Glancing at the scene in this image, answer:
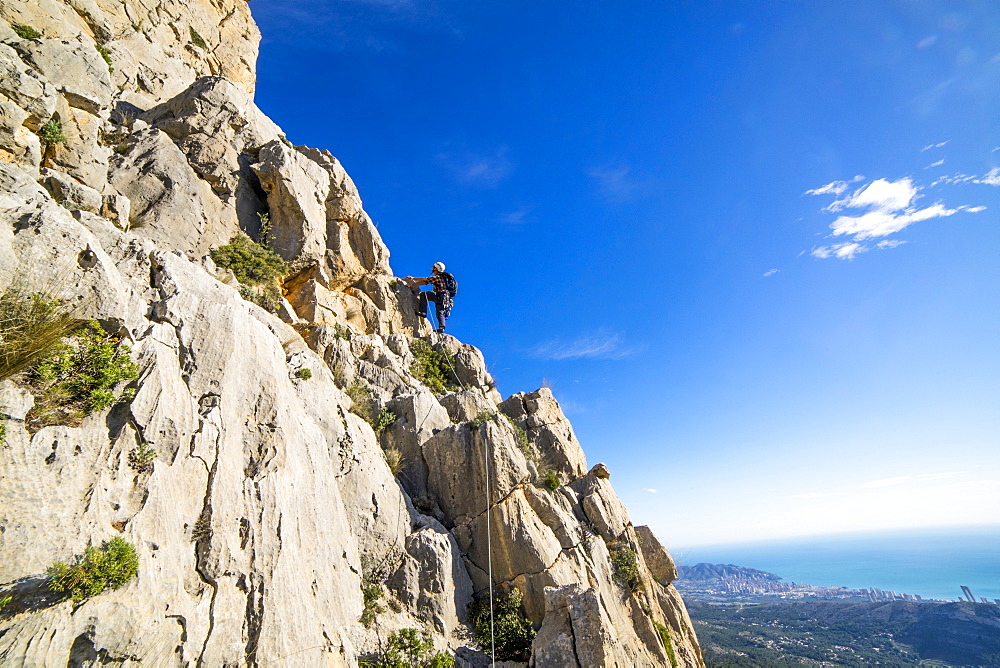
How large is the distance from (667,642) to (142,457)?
776 inches

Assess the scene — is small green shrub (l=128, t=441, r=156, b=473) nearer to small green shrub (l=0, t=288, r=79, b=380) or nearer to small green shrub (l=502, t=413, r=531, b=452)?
small green shrub (l=0, t=288, r=79, b=380)

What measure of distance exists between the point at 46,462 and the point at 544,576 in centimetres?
1479

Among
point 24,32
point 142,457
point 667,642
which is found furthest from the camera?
point 667,642

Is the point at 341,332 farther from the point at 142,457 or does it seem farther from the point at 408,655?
the point at 408,655

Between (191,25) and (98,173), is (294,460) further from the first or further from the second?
(191,25)

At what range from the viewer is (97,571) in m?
7.85

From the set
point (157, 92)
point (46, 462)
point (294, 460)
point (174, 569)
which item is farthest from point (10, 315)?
point (157, 92)

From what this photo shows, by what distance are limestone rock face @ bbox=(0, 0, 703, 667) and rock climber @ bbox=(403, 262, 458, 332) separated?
2863 millimetres

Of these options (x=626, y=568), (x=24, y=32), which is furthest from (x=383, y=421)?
(x=24, y=32)

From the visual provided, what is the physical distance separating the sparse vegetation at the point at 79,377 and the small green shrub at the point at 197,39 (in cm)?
3079

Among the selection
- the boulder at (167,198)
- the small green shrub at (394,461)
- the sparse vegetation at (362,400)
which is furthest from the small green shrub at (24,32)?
the small green shrub at (394,461)

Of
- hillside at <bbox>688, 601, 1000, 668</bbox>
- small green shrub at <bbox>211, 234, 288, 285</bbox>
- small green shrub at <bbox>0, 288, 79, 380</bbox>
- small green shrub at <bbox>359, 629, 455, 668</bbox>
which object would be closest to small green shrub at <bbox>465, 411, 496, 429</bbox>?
small green shrub at <bbox>359, 629, 455, 668</bbox>

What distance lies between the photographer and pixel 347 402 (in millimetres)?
18312

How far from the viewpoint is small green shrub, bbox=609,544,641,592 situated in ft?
60.4
